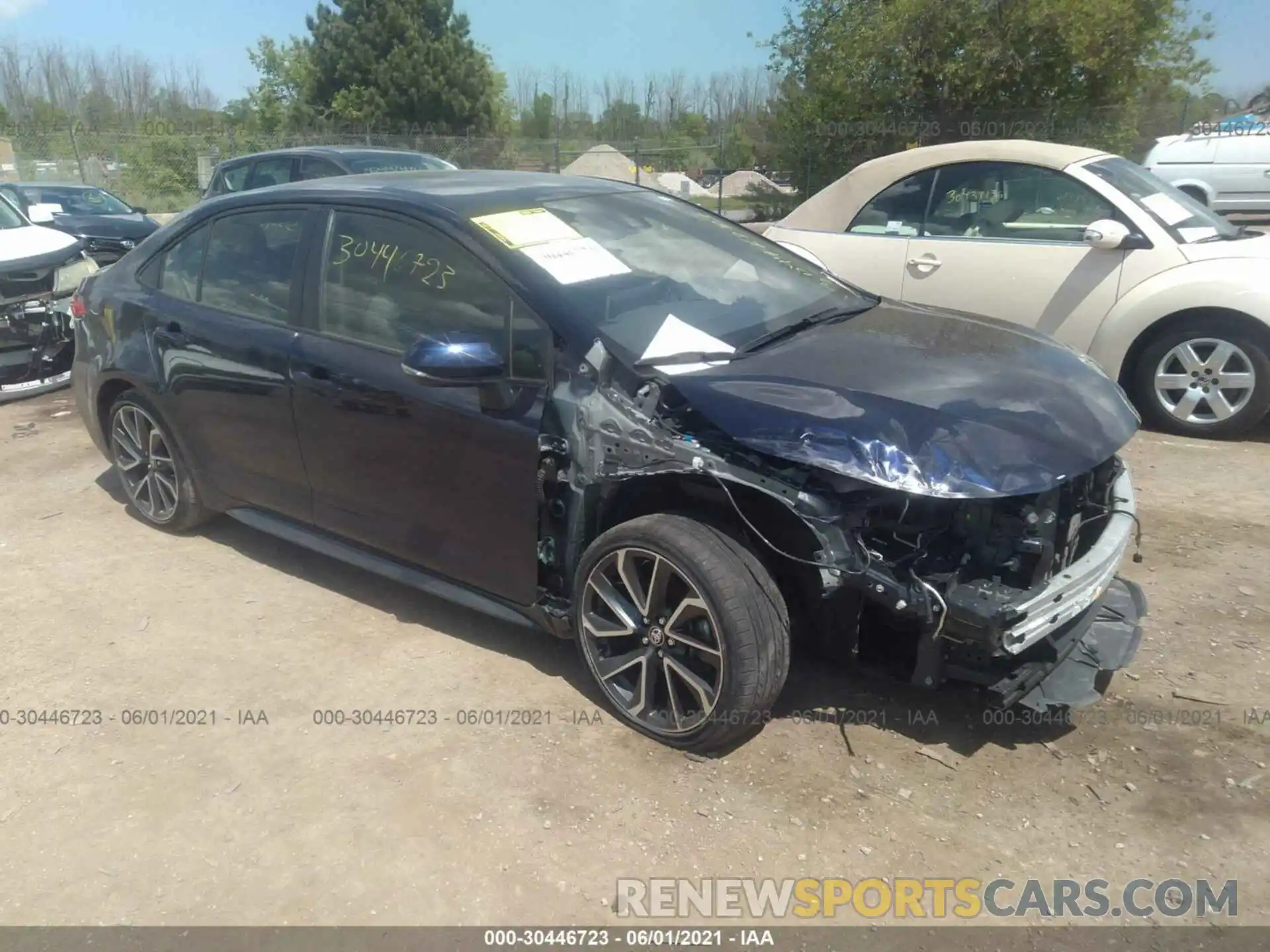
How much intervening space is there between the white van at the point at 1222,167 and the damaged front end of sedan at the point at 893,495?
48.5 feet

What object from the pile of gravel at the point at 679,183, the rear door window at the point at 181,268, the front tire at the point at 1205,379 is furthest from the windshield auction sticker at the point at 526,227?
the pile of gravel at the point at 679,183

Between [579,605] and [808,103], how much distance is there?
15829 millimetres

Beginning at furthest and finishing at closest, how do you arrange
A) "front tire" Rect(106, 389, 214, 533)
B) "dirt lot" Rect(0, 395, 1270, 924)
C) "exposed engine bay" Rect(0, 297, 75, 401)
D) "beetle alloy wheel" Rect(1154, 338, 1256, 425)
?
1. "exposed engine bay" Rect(0, 297, 75, 401)
2. "beetle alloy wheel" Rect(1154, 338, 1256, 425)
3. "front tire" Rect(106, 389, 214, 533)
4. "dirt lot" Rect(0, 395, 1270, 924)

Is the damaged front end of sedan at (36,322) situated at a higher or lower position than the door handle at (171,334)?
lower

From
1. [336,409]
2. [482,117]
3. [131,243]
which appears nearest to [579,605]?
[336,409]

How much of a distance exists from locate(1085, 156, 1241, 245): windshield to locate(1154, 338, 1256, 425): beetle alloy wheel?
2.19ft

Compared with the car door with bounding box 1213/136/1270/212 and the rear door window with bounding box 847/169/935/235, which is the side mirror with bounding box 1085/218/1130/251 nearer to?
the rear door window with bounding box 847/169/935/235

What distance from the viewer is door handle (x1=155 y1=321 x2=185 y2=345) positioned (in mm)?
4336

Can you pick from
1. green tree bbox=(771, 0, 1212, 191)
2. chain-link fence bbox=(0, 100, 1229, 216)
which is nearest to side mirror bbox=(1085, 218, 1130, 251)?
green tree bbox=(771, 0, 1212, 191)

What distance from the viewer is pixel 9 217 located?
8.52 meters

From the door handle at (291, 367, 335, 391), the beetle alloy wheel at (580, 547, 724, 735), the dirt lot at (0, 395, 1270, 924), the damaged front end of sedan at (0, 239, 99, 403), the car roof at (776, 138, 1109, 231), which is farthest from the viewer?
the damaged front end of sedan at (0, 239, 99, 403)

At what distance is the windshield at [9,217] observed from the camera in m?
8.33

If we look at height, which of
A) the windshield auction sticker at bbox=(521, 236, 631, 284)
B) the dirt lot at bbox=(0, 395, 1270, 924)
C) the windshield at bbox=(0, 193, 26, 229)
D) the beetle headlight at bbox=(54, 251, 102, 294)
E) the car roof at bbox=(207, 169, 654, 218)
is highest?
A: the car roof at bbox=(207, 169, 654, 218)

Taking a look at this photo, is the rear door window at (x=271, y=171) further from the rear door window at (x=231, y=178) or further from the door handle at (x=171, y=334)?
the door handle at (x=171, y=334)
